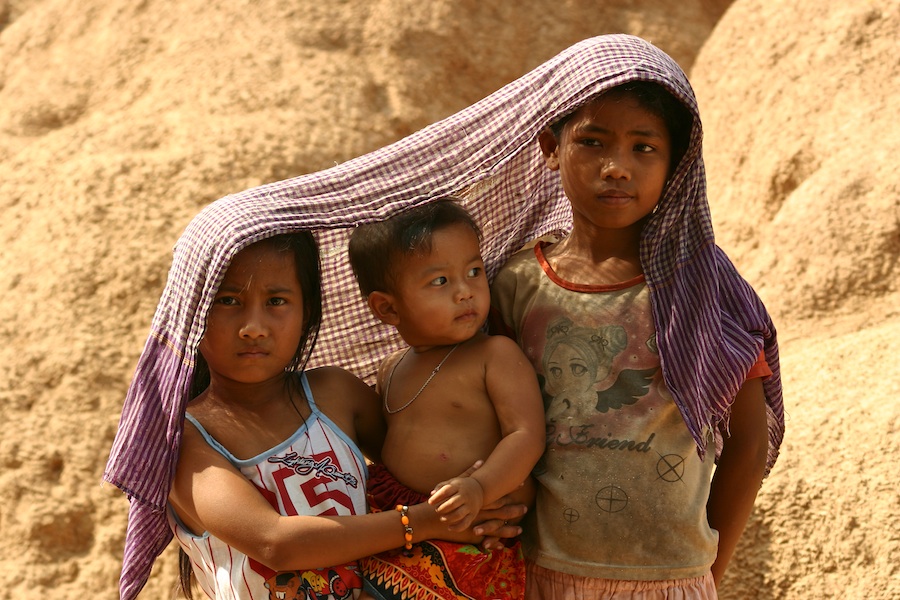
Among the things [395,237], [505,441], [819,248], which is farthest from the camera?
[819,248]

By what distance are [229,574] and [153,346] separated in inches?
18.7

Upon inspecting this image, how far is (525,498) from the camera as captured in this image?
227 cm

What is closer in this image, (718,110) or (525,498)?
(525,498)

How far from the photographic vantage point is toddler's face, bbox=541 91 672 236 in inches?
86.8

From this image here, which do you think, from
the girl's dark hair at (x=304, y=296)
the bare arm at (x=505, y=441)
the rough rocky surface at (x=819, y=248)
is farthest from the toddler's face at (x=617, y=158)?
the rough rocky surface at (x=819, y=248)

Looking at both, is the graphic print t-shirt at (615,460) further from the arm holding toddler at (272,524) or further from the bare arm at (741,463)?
the arm holding toddler at (272,524)

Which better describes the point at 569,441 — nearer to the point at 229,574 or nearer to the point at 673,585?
the point at 673,585

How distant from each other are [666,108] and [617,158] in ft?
0.47

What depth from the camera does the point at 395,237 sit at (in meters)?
2.27

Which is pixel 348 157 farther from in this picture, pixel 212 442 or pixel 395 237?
pixel 212 442

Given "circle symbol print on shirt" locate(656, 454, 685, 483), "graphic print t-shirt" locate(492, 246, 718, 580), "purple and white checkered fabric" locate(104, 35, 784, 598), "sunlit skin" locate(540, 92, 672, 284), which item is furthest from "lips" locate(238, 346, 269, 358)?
"circle symbol print on shirt" locate(656, 454, 685, 483)

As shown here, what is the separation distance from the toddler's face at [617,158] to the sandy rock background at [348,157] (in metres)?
1.29

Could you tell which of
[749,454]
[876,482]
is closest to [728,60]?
[876,482]

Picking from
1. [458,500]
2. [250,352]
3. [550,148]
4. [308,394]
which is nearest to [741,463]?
[458,500]
